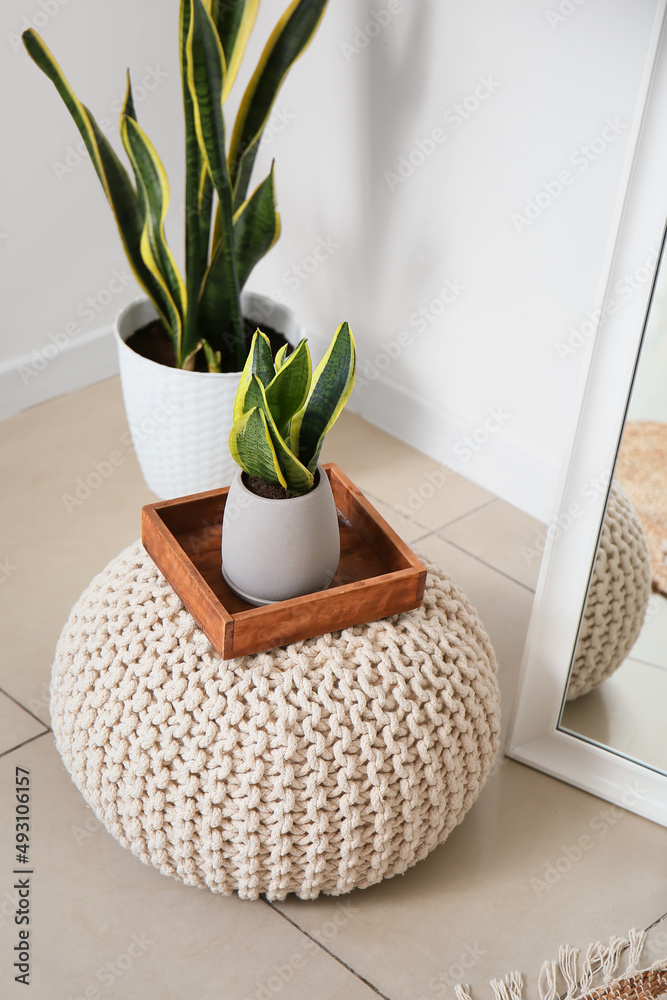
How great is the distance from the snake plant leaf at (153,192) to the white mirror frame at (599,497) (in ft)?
2.20

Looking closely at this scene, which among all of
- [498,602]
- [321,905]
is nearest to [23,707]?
[321,905]

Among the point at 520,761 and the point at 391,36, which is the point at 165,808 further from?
the point at 391,36

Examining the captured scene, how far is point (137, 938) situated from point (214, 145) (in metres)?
1.01

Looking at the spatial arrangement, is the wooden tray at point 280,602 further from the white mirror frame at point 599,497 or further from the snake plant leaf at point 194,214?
the snake plant leaf at point 194,214

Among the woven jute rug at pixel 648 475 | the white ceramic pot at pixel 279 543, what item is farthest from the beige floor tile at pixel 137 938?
the woven jute rug at pixel 648 475

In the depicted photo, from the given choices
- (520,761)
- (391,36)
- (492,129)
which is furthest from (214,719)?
(391,36)

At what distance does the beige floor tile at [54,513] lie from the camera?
1.46m

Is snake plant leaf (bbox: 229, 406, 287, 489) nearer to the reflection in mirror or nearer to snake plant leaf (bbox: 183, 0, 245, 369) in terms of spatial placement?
the reflection in mirror

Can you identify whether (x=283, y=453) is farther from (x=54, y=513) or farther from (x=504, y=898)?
(x=54, y=513)

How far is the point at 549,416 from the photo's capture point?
1.68 metres

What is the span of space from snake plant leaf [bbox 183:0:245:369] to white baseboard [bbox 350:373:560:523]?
40 centimetres

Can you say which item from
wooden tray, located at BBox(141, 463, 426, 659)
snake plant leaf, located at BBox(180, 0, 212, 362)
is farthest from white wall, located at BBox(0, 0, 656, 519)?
wooden tray, located at BBox(141, 463, 426, 659)

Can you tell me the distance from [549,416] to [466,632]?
63 cm

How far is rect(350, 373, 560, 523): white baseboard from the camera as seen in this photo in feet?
5.74
